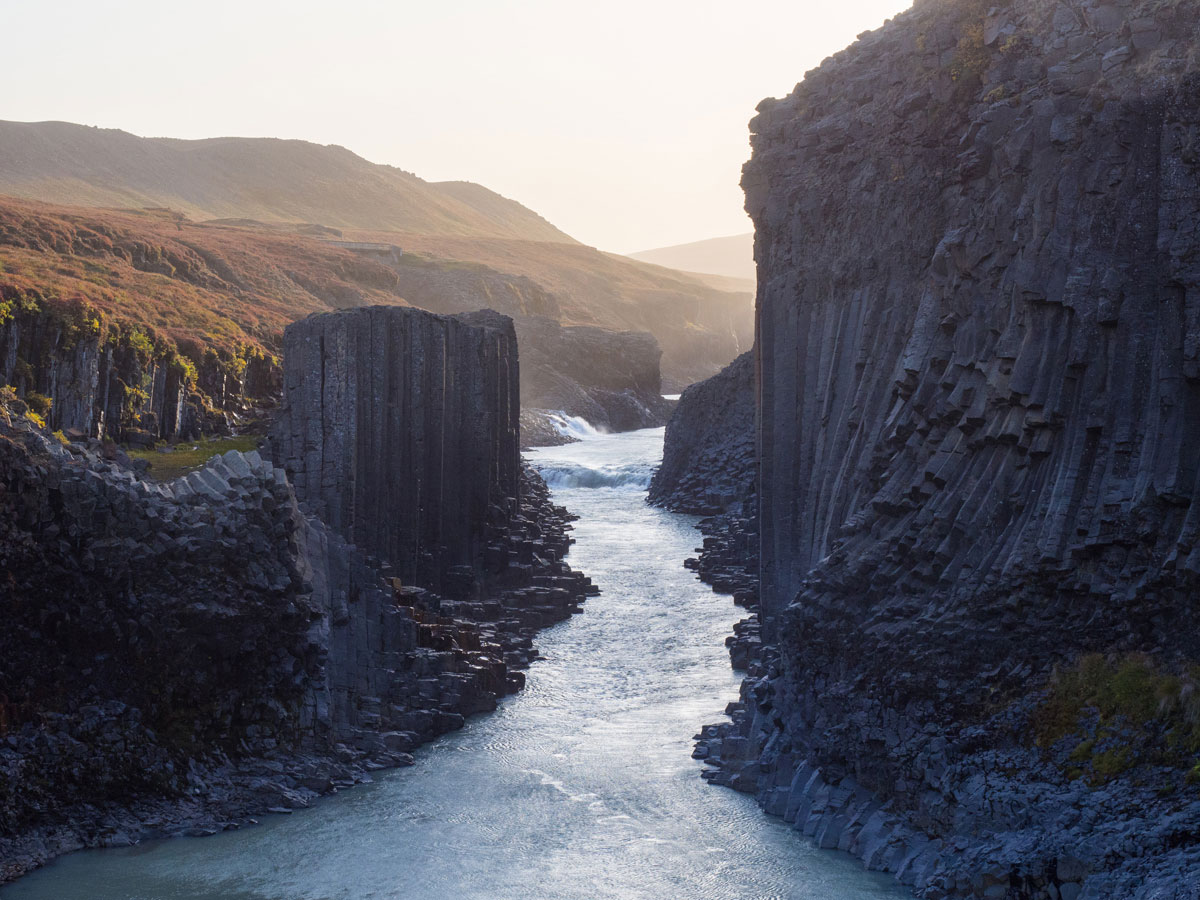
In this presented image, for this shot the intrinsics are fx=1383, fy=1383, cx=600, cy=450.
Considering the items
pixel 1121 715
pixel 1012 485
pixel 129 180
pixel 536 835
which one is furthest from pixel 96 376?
A: pixel 129 180

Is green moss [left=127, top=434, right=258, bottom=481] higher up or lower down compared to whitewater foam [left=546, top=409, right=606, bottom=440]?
higher up

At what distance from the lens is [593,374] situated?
118 m

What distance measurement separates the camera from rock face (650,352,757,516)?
64.7 m

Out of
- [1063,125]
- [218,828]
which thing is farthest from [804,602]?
[218,828]

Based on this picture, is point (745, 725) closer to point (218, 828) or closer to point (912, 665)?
point (912, 665)

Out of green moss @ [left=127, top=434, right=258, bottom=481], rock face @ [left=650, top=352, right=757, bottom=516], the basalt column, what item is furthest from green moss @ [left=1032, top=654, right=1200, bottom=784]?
rock face @ [left=650, top=352, right=757, bottom=516]

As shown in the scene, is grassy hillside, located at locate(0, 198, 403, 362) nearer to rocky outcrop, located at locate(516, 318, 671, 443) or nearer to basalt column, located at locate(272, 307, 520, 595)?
basalt column, located at locate(272, 307, 520, 595)

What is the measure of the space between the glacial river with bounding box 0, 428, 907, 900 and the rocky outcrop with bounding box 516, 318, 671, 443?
79.3 m

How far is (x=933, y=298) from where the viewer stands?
2309 cm

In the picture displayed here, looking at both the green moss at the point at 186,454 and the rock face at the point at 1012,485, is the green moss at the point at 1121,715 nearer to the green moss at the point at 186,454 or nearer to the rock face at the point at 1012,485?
the rock face at the point at 1012,485

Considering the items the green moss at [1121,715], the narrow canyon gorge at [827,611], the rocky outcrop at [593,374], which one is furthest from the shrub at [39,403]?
the rocky outcrop at [593,374]

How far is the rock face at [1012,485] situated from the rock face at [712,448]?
3750 cm

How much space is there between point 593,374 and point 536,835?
96.7 metres

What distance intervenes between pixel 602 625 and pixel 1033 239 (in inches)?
832
